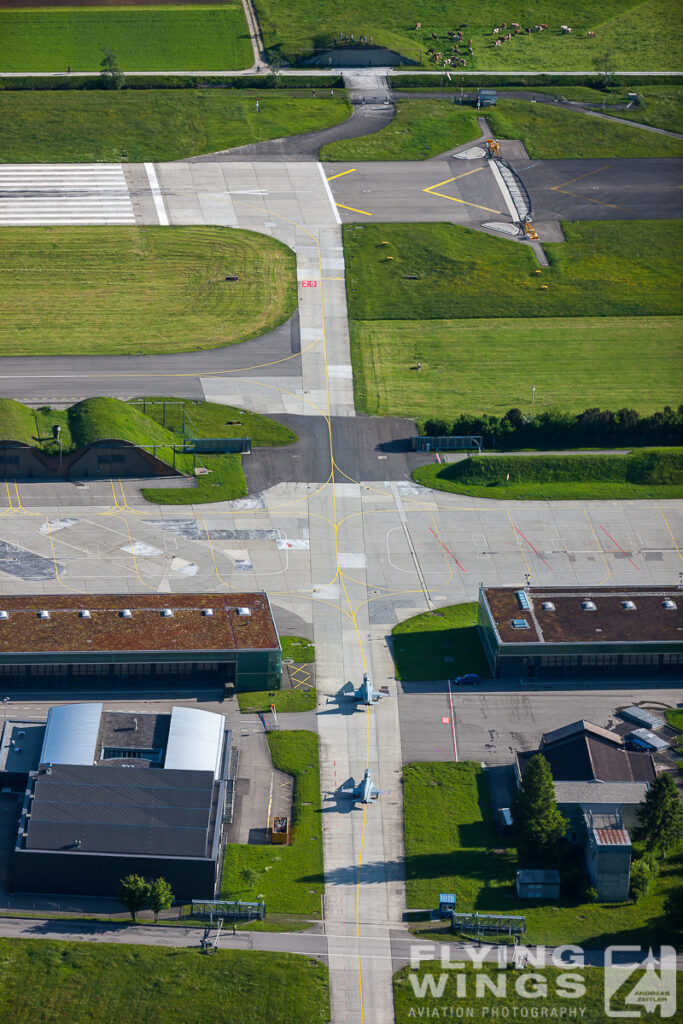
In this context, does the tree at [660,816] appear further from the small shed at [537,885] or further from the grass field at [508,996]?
the grass field at [508,996]

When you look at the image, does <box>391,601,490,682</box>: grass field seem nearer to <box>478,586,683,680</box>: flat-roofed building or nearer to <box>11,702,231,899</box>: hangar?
<box>478,586,683,680</box>: flat-roofed building

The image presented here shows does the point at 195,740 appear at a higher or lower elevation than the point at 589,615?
lower

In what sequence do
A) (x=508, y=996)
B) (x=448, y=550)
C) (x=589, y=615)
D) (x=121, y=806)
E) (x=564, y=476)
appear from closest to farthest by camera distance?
(x=508, y=996) < (x=121, y=806) < (x=589, y=615) < (x=448, y=550) < (x=564, y=476)

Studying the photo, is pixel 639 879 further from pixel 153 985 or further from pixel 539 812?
pixel 153 985

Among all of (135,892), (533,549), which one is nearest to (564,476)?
(533,549)

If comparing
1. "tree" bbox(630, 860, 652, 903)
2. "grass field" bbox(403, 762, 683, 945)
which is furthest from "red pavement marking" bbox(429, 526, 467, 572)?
"tree" bbox(630, 860, 652, 903)

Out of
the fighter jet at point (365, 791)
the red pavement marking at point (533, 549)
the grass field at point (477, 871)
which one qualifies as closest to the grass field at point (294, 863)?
the fighter jet at point (365, 791)

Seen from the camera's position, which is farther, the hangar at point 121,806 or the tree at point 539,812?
the tree at point 539,812
